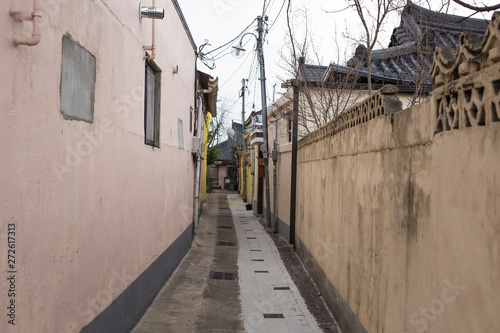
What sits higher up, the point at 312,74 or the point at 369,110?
the point at 312,74

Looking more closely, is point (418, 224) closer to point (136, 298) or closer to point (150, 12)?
point (136, 298)

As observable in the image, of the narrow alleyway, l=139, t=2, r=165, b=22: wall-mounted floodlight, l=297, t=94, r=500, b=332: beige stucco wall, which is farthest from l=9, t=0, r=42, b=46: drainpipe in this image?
the narrow alleyway

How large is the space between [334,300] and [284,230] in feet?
24.3

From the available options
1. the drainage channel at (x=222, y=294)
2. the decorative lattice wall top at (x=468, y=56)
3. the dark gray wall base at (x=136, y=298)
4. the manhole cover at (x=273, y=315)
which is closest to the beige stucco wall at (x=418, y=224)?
the decorative lattice wall top at (x=468, y=56)

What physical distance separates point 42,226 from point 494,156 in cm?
256

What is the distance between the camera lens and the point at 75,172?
3.50 m

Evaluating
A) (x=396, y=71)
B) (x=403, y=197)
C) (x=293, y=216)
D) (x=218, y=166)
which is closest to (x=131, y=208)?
(x=403, y=197)

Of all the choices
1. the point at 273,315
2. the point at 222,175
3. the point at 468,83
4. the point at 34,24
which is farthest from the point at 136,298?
the point at 222,175

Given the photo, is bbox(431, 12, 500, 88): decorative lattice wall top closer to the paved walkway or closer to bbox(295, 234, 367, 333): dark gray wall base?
bbox(295, 234, 367, 333): dark gray wall base

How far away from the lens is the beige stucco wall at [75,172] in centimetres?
260

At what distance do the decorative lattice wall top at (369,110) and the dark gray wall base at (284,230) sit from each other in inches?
233

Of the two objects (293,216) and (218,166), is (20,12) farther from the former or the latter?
(218,166)

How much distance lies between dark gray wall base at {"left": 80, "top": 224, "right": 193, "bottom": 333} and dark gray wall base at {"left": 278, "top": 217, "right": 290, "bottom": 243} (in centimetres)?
435

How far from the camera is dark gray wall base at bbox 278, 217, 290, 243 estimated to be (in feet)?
42.5
